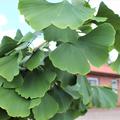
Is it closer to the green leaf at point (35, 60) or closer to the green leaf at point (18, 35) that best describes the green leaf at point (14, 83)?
the green leaf at point (35, 60)

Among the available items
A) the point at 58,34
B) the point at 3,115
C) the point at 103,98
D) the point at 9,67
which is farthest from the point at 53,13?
the point at 103,98

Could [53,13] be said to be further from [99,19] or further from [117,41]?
[117,41]

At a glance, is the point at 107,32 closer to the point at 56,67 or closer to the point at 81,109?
the point at 56,67

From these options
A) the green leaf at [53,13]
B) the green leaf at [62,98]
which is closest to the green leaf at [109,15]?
the green leaf at [53,13]

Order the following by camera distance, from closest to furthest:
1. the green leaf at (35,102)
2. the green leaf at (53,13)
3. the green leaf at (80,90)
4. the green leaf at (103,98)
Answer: the green leaf at (53,13)
the green leaf at (35,102)
the green leaf at (80,90)
the green leaf at (103,98)

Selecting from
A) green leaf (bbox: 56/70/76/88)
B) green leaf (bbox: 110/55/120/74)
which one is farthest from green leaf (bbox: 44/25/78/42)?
green leaf (bbox: 110/55/120/74)

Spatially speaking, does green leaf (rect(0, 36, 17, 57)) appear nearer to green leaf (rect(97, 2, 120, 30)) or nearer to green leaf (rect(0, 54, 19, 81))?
green leaf (rect(0, 54, 19, 81))
